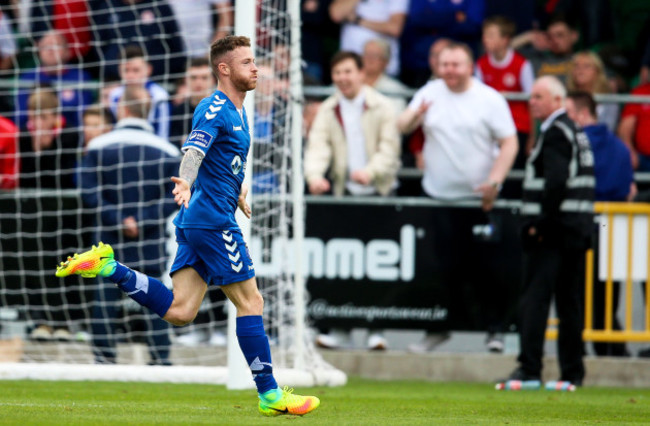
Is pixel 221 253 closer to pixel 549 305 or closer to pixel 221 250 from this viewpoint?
pixel 221 250

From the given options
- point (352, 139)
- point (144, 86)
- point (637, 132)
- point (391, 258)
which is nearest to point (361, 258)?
point (391, 258)

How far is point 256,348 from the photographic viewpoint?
23.0ft

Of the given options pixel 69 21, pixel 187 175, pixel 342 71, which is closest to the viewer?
pixel 187 175

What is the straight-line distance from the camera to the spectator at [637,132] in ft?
42.4

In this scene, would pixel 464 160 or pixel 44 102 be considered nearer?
pixel 464 160

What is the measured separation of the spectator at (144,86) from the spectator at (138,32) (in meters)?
0.52

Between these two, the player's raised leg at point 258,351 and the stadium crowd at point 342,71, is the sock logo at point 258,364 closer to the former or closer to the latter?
the player's raised leg at point 258,351

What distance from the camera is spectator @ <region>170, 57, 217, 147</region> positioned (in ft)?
38.8

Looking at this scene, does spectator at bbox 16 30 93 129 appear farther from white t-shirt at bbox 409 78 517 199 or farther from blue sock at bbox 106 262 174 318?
blue sock at bbox 106 262 174 318

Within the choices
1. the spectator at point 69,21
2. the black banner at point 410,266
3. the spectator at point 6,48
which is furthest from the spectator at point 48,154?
the black banner at point 410,266

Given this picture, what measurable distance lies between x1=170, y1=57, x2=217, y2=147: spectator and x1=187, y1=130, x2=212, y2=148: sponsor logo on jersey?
4.93 meters

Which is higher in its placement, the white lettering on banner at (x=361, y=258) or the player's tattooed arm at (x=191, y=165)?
the player's tattooed arm at (x=191, y=165)

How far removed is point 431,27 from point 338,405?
664 cm

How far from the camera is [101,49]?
13445 mm
